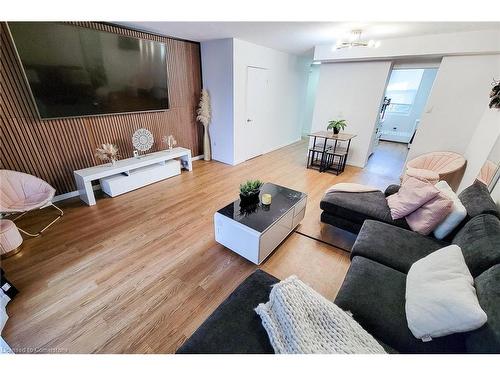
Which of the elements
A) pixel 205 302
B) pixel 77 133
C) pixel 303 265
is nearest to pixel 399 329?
pixel 303 265

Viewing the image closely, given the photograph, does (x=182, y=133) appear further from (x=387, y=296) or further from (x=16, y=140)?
(x=387, y=296)

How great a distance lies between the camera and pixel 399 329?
3.41 ft

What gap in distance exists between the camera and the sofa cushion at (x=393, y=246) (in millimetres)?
1490

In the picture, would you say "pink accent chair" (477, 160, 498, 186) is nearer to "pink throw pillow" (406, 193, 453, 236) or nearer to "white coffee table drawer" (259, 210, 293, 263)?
"pink throw pillow" (406, 193, 453, 236)

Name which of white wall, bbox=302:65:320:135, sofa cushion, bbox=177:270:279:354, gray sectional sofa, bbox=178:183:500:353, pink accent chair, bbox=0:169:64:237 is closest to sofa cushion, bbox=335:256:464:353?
gray sectional sofa, bbox=178:183:500:353

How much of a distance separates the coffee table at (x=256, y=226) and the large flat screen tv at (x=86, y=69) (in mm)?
2472

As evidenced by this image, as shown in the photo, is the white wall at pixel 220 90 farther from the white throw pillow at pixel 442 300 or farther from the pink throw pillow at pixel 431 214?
the white throw pillow at pixel 442 300

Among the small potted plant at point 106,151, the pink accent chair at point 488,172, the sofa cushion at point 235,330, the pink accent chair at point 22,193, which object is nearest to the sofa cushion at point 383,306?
the sofa cushion at point 235,330

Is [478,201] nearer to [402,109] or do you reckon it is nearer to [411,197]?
[411,197]

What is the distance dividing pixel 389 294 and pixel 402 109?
291 inches

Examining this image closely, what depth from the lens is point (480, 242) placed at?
4.22ft

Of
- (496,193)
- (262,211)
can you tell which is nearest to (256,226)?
(262,211)
